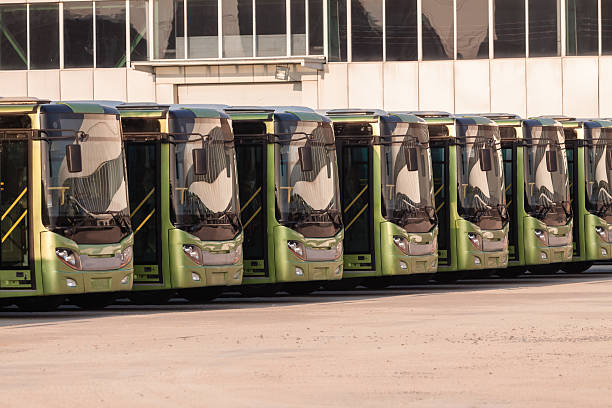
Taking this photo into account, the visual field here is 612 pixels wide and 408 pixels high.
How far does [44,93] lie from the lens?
53625mm

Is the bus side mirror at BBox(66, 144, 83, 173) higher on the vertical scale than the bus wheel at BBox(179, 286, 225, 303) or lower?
higher

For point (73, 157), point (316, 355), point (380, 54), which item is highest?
point (380, 54)

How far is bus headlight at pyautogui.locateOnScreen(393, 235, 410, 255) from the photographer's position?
2689 cm

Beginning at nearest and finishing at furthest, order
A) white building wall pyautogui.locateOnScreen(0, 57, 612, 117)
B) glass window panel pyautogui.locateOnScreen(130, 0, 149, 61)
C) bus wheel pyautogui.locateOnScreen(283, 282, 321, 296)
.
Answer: bus wheel pyautogui.locateOnScreen(283, 282, 321, 296) → white building wall pyautogui.locateOnScreen(0, 57, 612, 117) → glass window panel pyautogui.locateOnScreen(130, 0, 149, 61)

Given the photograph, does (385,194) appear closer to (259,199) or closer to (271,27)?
(259,199)

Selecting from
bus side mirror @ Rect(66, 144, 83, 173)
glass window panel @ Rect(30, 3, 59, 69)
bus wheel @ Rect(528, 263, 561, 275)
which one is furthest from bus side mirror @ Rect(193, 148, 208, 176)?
glass window panel @ Rect(30, 3, 59, 69)

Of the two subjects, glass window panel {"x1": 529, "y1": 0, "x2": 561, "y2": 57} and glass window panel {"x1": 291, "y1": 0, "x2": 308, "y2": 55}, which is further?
glass window panel {"x1": 291, "y1": 0, "x2": 308, "y2": 55}

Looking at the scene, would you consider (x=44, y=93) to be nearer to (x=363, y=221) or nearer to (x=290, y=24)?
(x=290, y=24)

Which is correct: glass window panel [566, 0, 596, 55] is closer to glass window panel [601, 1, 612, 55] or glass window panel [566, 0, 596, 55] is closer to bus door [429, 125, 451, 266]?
glass window panel [601, 1, 612, 55]

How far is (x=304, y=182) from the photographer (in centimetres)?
2512

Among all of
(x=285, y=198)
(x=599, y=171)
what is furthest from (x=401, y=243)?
(x=599, y=171)

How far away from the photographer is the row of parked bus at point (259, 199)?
836 inches

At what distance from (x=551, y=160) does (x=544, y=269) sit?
3728 mm

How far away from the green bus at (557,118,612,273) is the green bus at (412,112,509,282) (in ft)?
13.1
